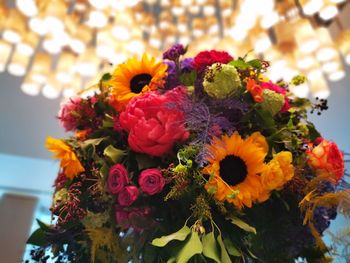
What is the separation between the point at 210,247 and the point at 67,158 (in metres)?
0.26

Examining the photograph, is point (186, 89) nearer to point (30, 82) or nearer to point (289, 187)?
point (289, 187)

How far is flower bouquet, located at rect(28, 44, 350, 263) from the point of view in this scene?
1.57 feet

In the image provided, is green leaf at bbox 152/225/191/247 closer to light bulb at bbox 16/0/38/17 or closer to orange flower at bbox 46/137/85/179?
orange flower at bbox 46/137/85/179

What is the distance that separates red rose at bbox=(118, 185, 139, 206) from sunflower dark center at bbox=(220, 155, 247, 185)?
12 cm

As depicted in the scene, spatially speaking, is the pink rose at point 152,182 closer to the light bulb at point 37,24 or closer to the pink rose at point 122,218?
the pink rose at point 122,218

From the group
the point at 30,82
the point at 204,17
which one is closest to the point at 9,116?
the point at 30,82

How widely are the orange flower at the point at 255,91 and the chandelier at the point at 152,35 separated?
2.12 ft

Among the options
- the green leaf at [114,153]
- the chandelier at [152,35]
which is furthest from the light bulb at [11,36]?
the green leaf at [114,153]

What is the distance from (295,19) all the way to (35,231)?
3.42 feet

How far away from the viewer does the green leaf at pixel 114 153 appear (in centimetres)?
54

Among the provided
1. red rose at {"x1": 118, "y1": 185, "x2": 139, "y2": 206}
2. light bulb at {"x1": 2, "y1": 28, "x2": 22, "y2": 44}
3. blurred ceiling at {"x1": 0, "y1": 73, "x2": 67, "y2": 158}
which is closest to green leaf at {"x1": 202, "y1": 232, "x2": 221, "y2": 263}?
red rose at {"x1": 118, "y1": 185, "x2": 139, "y2": 206}

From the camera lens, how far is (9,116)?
6.29 ft

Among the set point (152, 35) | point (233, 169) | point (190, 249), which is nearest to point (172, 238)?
point (190, 249)

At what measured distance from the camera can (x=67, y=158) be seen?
0.55m
